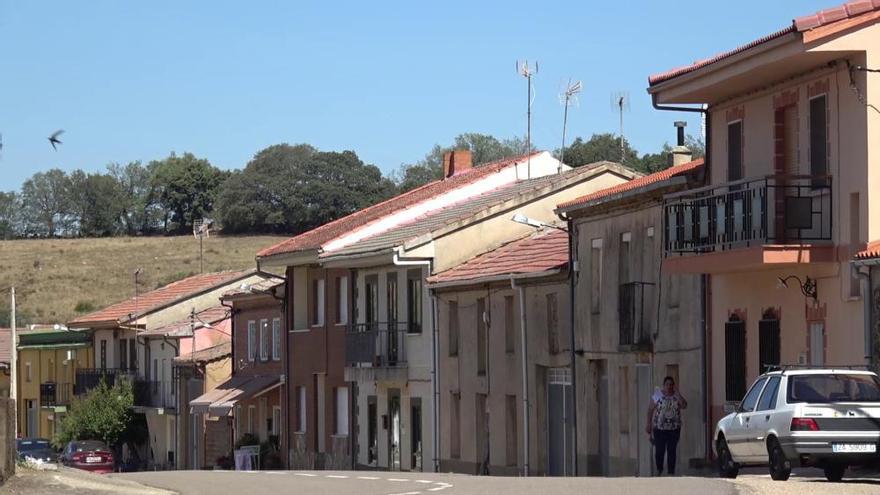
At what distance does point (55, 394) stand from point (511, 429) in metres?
44.8

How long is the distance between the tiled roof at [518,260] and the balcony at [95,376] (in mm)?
30271

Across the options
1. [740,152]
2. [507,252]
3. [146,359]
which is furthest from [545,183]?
[146,359]

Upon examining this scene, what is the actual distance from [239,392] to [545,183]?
569 inches

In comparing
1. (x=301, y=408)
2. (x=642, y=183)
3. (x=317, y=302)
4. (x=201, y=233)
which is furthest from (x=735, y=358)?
(x=201, y=233)

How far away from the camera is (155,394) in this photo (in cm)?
7000

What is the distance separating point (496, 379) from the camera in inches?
1672

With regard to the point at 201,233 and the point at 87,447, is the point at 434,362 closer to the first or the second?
the point at 87,447

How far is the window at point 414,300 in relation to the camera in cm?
4694

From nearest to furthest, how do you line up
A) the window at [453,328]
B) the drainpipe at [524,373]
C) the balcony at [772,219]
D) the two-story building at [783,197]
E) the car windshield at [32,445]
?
the two-story building at [783,197], the balcony at [772,219], the drainpipe at [524,373], the window at [453,328], the car windshield at [32,445]

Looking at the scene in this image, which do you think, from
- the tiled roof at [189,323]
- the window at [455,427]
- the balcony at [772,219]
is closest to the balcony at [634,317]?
the balcony at [772,219]

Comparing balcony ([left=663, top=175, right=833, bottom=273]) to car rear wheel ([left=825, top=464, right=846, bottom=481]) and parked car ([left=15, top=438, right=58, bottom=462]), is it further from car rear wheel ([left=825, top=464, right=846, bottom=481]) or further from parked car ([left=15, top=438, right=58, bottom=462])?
parked car ([left=15, top=438, right=58, bottom=462])

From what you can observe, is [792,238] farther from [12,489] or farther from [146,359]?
[146,359]

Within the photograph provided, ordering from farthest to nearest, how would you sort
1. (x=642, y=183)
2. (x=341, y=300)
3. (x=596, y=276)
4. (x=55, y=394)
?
(x=55, y=394), (x=341, y=300), (x=596, y=276), (x=642, y=183)

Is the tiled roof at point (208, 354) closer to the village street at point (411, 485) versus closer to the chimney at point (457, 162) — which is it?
the chimney at point (457, 162)
